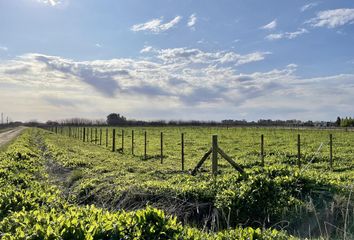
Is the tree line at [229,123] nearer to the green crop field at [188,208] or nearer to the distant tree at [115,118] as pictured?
the distant tree at [115,118]

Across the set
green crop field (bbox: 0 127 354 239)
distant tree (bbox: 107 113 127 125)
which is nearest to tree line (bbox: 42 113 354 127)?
distant tree (bbox: 107 113 127 125)

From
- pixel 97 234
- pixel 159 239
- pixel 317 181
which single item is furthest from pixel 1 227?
pixel 317 181

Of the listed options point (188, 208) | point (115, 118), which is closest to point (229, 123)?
point (115, 118)

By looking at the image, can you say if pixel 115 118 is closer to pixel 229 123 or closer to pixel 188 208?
pixel 229 123

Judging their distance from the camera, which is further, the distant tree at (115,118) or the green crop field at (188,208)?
the distant tree at (115,118)

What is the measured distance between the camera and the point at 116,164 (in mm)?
17156

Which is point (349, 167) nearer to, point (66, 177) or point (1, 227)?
point (66, 177)

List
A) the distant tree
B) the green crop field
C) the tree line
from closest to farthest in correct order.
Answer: the green crop field → the tree line → the distant tree

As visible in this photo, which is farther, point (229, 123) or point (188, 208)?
point (229, 123)

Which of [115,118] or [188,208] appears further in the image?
[115,118]

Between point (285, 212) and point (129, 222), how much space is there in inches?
178

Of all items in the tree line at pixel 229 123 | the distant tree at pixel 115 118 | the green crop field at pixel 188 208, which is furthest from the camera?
the distant tree at pixel 115 118

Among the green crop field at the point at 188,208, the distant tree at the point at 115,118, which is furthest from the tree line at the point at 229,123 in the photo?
the green crop field at the point at 188,208

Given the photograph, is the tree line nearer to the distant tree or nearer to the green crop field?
the distant tree
